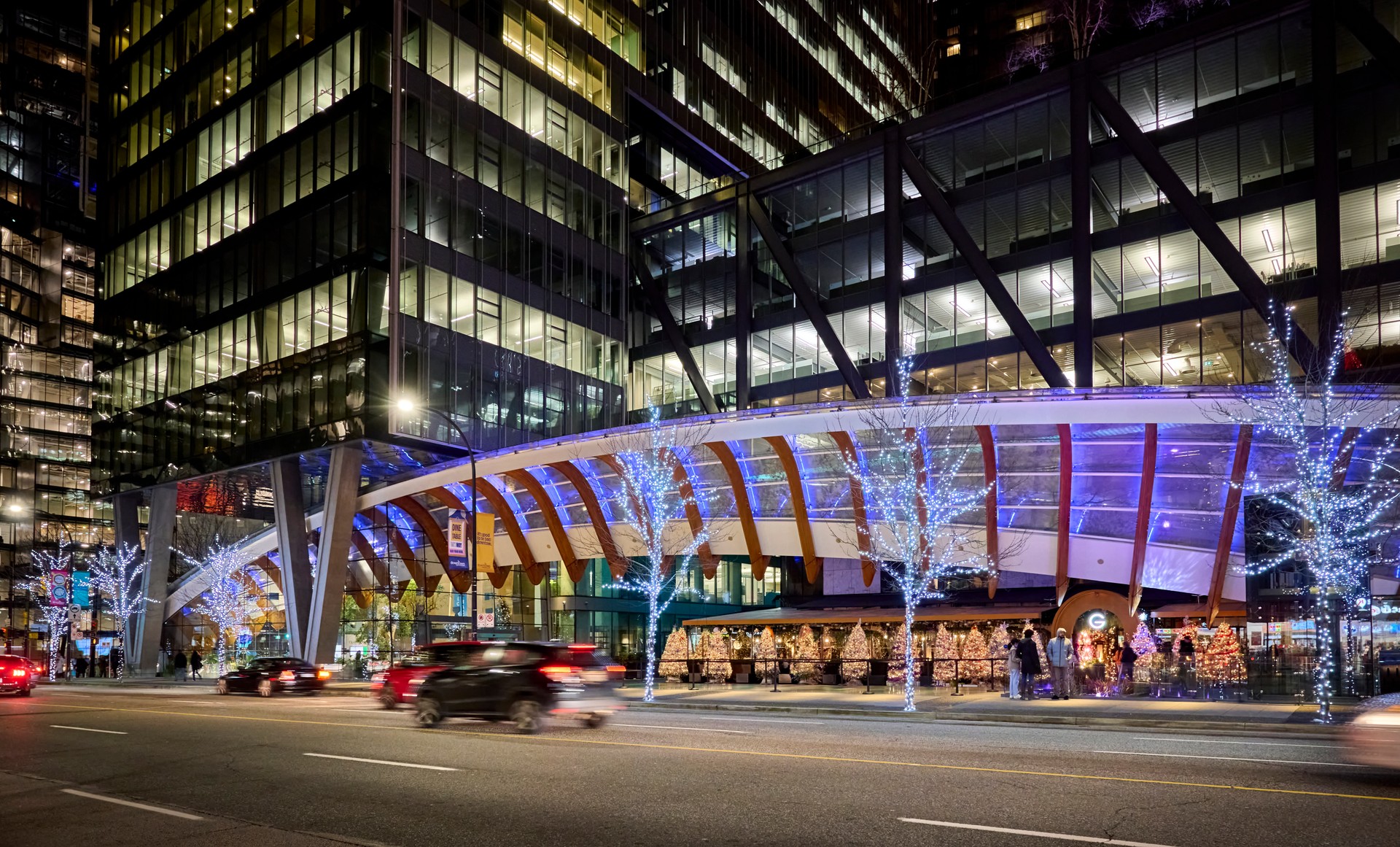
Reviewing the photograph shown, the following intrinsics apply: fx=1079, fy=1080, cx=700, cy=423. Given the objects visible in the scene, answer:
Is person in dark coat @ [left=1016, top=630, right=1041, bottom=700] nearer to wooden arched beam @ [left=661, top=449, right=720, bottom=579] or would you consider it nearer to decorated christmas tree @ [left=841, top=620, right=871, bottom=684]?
decorated christmas tree @ [left=841, top=620, right=871, bottom=684]

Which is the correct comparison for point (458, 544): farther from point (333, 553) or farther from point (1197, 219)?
point (1197, 219)

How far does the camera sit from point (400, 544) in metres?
54.2

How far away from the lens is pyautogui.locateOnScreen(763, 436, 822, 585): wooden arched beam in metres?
38.7

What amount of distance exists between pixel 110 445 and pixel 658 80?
39444 millimetres

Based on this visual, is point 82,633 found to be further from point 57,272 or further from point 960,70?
point 960,70

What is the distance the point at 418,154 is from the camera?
50281mm

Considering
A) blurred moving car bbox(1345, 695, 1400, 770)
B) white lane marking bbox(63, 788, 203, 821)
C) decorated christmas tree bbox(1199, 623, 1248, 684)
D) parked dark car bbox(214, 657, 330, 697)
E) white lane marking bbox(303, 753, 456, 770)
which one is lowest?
parked dark car bbox(214, 657, 330, 697)

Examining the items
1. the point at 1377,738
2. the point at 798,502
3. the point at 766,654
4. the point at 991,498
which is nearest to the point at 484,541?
the point at 798,502

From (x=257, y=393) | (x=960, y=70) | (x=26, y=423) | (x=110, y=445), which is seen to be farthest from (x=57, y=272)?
(x=960, y=70)

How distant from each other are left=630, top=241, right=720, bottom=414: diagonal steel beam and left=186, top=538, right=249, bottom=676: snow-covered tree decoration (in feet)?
72.3

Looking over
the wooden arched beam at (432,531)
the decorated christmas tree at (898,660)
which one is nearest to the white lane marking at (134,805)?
the decorated christmas tree at (898,660)

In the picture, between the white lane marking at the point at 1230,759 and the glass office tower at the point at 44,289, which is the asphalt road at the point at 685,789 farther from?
the glass office tower at the point at 44,289

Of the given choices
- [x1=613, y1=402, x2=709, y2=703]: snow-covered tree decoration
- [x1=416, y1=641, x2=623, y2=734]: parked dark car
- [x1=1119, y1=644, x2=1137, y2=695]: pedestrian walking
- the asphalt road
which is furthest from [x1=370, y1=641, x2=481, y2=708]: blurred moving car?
[x1=1119, y1=644, x2=1137, y2=695]: pedestrian walking

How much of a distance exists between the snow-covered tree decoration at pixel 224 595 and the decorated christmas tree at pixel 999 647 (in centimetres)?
3348
